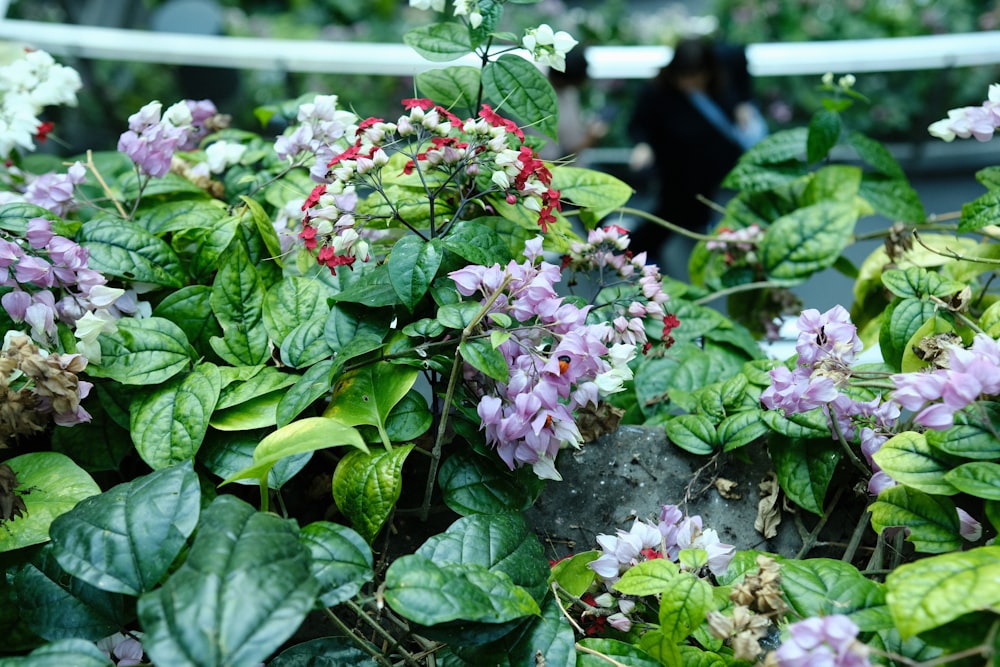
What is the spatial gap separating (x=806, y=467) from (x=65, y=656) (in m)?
0.86

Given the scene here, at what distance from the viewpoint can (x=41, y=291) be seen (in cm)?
106

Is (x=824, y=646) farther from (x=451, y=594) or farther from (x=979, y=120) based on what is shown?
(x=979, y=120)

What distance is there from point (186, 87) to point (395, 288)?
2.60 meters

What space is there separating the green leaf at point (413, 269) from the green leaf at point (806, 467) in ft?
1.65

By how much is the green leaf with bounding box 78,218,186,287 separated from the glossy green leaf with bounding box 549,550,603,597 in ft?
2.09

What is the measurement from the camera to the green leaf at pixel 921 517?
90cm

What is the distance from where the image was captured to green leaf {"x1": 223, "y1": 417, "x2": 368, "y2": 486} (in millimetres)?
824

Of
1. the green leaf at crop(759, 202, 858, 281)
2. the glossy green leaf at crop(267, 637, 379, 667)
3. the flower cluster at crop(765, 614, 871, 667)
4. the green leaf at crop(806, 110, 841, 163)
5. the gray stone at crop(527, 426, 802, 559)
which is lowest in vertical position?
the glossy green leaf at crop(267, 637, 379, 667)

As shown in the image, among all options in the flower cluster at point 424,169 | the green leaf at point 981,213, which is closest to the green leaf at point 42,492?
the flower cluster at point 424,169

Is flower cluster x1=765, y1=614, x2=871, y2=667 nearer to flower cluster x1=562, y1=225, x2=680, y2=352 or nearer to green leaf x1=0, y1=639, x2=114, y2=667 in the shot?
flower cluster x1=562, y1=225, x2=680, y2=352

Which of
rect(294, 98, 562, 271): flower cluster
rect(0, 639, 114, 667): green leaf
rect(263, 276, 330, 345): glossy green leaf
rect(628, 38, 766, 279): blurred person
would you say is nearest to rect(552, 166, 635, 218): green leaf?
rect(294, 98, 562, 271): flower cluster

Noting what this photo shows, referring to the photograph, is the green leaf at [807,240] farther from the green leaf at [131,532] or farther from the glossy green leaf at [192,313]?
the green leaf at [131,532]

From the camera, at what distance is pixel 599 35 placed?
5.04m

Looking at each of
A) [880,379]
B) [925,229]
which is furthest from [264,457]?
[925,229]
